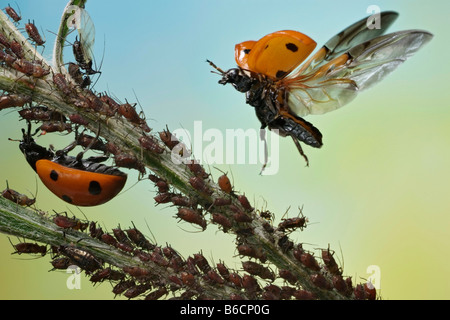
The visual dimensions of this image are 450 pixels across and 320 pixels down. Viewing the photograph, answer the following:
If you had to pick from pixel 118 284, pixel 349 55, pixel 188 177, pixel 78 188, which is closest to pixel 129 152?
pixel 188 177

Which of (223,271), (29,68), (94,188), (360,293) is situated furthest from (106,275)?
(360,293)

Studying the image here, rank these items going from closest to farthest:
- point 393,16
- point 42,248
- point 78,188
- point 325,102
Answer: point 393,16 < point 325,102 < point 78,188 < point 42,248

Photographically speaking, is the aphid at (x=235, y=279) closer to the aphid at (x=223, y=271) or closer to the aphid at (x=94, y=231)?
the aphid at (x=223, y=271)

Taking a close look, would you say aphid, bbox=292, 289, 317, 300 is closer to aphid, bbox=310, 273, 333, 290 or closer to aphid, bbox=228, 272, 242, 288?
aphid, bbox=310, 273, 333, 290

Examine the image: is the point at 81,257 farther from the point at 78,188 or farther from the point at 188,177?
the point at 188,177

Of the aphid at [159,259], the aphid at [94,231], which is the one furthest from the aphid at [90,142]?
the aphid at [159,259]

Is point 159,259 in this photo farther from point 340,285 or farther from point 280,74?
point 280,74
